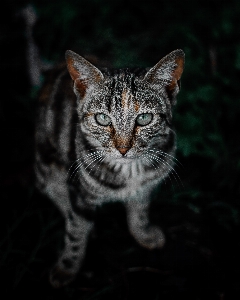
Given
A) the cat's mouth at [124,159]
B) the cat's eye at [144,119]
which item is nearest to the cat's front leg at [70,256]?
the cat's mouth at [124,159]

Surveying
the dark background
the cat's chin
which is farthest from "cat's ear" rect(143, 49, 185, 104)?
the dark background

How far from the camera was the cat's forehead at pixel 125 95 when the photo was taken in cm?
184

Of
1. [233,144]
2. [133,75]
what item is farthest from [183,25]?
[133,75]

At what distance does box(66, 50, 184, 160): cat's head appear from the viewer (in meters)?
1.85

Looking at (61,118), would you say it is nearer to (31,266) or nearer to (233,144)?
(31,266)

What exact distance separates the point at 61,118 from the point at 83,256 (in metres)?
0.96

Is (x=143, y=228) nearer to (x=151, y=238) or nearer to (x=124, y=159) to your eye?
(x=151, y=238)

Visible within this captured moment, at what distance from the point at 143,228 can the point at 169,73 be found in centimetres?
127

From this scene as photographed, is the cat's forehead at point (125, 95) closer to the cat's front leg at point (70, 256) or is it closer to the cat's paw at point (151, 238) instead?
the cat's front leg at point (70, 256)

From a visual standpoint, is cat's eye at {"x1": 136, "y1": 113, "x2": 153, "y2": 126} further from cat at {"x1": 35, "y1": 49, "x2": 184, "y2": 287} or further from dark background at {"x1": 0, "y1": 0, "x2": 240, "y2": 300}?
dark background at {"x1": 0, "y1": 0, "x2": 240, "y2": 300}

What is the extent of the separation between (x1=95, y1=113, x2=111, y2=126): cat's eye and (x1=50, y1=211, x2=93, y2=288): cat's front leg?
2.31 feet

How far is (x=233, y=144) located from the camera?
308 cm

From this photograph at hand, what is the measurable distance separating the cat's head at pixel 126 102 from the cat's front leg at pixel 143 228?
2.56 feet

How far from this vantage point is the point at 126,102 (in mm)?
1840
